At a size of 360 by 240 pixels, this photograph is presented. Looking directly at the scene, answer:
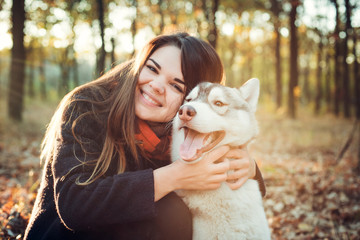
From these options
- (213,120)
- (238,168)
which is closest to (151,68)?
(213,120)

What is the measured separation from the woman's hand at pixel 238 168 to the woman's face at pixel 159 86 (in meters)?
0.76

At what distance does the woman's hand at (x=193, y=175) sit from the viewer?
2033mm

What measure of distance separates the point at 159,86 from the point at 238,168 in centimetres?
107

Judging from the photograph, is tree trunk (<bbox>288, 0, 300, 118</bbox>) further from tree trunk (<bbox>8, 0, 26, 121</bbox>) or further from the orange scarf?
the orange scarf

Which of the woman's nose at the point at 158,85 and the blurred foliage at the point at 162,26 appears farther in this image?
the blurred foliage at the point at 162,26

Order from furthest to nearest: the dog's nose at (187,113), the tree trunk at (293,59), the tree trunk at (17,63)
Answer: the tree trunk at (293,59) < the tree trunk at (17,63) < the dog's nose at (187,113)

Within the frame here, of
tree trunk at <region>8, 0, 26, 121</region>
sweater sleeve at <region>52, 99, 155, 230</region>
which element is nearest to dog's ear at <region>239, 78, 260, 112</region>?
sweater sleeve at <region>52, 99, 155, 230</region>

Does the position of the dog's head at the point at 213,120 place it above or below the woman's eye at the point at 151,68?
below

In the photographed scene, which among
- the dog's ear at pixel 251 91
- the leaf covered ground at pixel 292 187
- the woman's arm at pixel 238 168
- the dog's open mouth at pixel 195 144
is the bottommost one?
the leaf covered ground at pixel 292 187

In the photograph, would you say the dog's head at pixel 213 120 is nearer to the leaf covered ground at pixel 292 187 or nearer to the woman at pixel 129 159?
the woman at pixel 129 159

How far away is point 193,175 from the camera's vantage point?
2127 mm

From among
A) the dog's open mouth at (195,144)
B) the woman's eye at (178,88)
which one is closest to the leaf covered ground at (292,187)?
the dog's open mouth at (195,144)

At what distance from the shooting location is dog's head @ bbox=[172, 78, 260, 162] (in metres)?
2.05

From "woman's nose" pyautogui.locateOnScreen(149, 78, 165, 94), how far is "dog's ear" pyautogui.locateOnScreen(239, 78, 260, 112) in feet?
2.63
